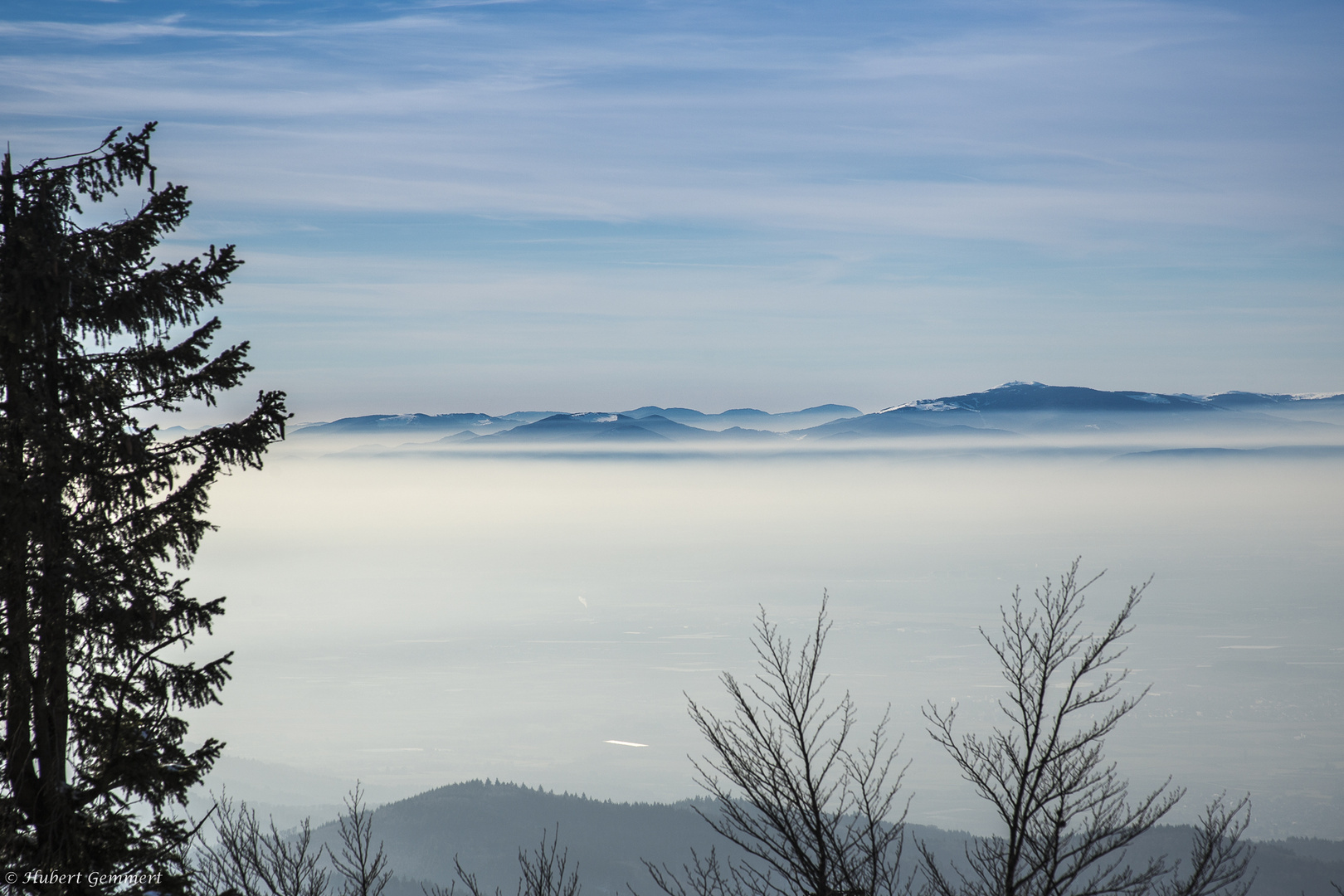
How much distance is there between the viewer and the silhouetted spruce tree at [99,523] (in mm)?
6590

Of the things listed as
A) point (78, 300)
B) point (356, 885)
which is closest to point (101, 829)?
point (356, 885)

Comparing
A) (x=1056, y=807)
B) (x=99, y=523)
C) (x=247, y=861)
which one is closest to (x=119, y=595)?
(x=99, y=523)

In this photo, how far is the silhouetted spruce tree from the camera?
6590mm

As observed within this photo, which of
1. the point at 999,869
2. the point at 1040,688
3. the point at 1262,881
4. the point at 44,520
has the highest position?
the point at 44,520

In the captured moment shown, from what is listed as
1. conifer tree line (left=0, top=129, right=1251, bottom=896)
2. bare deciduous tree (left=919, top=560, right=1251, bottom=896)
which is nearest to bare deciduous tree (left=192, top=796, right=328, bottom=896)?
conifer tree line (left=0, top=129, right=1251, bottom=896)

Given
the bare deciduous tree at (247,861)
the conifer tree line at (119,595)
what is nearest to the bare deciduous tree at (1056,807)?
the conifer tree line at (119,595)

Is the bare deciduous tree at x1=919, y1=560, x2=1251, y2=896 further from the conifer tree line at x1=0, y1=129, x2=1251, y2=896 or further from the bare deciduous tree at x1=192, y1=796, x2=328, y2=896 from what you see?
the bare deciduous tree at x1=192, y1=796, x2=328, y2=896

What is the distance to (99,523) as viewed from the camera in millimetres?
7043

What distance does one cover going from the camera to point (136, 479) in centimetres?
713

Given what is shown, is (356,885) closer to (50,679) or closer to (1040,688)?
(50,679)

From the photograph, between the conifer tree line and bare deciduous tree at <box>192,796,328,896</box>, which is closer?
the conifer tree line

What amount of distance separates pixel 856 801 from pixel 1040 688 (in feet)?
6.40

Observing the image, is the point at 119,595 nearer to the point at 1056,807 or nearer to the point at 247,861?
the point at 247,861

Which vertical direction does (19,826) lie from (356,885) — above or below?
above
